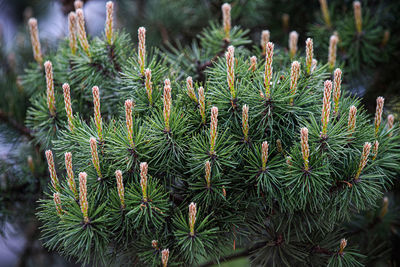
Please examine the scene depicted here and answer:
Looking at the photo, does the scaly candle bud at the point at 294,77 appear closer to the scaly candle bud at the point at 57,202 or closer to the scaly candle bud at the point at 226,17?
the scaly candle bud at the point at 226,17

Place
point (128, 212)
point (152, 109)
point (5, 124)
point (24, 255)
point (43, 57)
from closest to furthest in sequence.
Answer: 1. point (128, 212)
2. point (152, 109)
3. point (43, 57)
4. point (5, 124)
5. point (24, 255)

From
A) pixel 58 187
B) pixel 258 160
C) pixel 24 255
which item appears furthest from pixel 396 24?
pixel 24 255

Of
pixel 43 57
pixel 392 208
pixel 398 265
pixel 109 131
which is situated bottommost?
pixel 398 265

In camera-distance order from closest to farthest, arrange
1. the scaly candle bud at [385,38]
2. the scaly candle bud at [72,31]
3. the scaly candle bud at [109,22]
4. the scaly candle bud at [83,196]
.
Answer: the scaly candle bud at [83,196], the scaly candle bud at [109,22], the scaly candle bud at [72,31], the scaly candle bud at [385,38]

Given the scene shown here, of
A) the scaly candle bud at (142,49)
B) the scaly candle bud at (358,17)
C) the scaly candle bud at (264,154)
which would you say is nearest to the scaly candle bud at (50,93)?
the scaly candle bud at (142,49)

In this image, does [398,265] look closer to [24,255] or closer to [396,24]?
[396,24]

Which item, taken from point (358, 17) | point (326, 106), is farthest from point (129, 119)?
point (358, 17)

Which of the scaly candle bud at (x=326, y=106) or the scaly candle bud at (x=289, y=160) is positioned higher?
the scaly candle bud at (x=326, y=106)

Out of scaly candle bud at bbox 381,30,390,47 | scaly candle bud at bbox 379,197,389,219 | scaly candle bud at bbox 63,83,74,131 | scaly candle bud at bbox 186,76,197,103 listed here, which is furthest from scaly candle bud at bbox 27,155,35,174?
scaly candle bud at bbox 381,30,390,47
